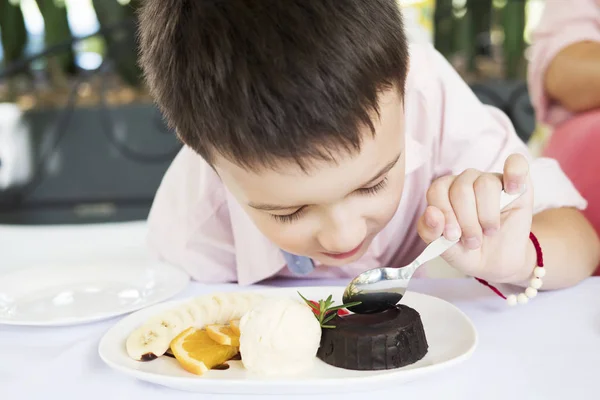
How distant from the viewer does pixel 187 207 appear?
110cm

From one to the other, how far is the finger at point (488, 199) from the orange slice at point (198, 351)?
0.29 metres

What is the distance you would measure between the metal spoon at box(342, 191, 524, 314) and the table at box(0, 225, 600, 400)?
10 centimetres

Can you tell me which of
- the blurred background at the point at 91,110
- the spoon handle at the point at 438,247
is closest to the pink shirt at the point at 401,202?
the spoon handle at the point at 438,247

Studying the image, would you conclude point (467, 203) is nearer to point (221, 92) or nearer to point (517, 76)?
point (221, 92)

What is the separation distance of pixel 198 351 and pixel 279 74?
0.92 feet

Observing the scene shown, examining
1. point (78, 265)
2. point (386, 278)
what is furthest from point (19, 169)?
point (386, 278)

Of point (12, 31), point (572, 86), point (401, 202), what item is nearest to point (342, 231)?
point (401, 202)

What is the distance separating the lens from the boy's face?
2.17ft

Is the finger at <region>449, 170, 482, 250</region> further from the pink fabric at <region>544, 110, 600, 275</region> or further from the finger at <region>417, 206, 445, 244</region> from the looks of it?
the pink fabric at <region>544, 110, 600, 275</region>

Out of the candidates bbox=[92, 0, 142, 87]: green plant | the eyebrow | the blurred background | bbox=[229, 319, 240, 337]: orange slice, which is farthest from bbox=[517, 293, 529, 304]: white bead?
bbox=[92, 0, 142, 87]: green plant

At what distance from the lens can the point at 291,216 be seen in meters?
0.74

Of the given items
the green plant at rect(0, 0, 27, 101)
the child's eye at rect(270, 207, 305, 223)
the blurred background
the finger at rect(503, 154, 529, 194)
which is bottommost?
the blurred background

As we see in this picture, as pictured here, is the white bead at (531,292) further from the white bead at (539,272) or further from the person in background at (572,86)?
the person in background at (572,86)

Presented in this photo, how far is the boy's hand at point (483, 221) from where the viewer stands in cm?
67
